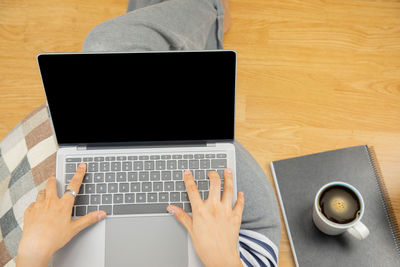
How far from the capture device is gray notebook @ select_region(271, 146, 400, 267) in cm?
87

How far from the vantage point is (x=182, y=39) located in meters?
0.88

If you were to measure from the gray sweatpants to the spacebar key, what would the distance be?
20 cm

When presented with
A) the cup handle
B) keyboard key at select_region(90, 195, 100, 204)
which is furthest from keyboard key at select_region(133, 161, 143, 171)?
the cup handle

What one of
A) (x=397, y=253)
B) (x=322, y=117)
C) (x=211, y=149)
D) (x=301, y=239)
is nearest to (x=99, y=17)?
(x=211, y=149)

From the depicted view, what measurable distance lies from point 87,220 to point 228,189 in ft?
1.00

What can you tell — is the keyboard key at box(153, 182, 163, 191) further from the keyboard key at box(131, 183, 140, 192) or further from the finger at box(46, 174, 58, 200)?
the finger at box(46, 174, 58, 200)

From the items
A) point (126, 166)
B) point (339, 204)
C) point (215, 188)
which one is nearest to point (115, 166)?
point (126, 166)

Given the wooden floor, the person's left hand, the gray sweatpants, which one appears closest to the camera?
the person's left hand

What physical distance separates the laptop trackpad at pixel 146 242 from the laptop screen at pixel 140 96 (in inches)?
7.2

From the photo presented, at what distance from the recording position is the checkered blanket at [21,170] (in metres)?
0.80

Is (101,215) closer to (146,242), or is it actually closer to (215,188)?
(146,242)

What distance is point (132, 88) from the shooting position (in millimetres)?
723

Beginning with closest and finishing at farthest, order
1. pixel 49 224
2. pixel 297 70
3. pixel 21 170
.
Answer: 1. pixel 49 224
2. pixel 21 170
3. pixel 297 70

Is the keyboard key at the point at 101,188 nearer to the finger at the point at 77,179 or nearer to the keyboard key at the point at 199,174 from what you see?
the finger at the point at 77,179
